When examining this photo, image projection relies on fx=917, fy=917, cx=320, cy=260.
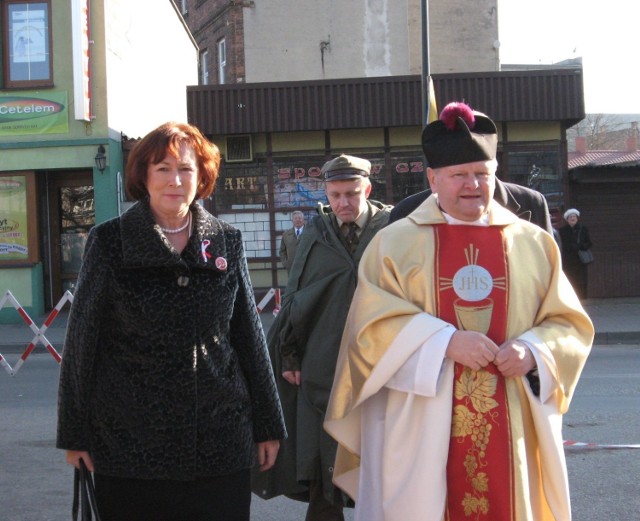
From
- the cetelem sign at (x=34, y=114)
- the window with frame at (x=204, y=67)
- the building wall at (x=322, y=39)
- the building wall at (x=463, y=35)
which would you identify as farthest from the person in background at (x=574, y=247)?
the window with frame at (x=204, y=67)

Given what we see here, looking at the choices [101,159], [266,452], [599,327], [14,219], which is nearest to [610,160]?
[599,327]

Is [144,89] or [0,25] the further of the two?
[144,89]

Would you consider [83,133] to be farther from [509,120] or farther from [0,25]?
[509,120]

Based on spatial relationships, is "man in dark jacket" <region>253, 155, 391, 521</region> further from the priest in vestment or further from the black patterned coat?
the black patterned coat

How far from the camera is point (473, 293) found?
3.31 m

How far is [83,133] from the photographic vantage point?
17.6m

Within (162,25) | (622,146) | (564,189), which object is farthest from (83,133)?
(622,146)

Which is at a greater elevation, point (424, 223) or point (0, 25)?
point (0, 25)

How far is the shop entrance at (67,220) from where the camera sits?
18.5 m

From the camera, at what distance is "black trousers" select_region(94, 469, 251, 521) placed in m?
3.01

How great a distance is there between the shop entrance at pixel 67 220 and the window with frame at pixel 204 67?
45.4ft

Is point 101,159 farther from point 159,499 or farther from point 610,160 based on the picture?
point 159,499

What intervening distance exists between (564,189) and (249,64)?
1180 cm

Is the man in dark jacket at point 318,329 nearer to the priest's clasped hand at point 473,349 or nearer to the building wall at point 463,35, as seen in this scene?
the priest's clasped hand at point 473,349
